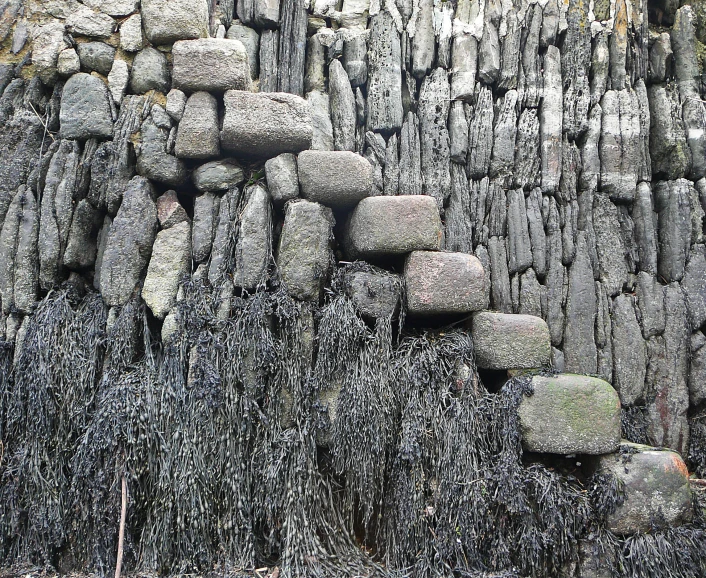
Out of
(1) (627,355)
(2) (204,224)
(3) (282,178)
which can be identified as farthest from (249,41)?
(1) (627,355)

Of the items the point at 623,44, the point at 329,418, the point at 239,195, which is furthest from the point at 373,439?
the point at 623,44

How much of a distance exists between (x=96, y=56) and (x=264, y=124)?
1.53 metres

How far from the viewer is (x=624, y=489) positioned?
3.57 meters

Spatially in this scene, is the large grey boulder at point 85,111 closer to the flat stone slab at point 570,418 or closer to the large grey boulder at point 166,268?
Result: the large grey boulder at point 166,268

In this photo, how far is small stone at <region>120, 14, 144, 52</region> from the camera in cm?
418

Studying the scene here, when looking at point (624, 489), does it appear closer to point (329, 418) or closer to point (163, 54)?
point (329, 418)

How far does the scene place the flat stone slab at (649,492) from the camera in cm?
353

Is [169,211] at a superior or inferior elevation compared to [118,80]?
inferior

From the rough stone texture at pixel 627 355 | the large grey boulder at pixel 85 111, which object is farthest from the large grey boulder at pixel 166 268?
the rough stone texture at pixel 627 355

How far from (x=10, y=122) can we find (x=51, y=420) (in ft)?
7.84

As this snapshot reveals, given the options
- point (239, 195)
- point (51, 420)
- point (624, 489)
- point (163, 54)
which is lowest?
point (624, 489)

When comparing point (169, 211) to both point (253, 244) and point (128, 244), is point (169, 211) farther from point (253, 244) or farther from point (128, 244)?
point (253, 244)

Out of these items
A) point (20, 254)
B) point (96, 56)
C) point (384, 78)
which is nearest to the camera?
point (20, 254)

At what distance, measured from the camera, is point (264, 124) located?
3.93 m
